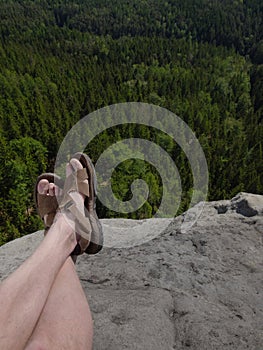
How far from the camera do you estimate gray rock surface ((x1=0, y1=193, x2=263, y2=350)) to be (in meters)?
3.45

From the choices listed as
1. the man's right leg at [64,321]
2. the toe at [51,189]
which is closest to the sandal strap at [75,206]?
the toe at [51,189]

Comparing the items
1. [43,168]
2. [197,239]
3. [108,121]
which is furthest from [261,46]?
[197,239]

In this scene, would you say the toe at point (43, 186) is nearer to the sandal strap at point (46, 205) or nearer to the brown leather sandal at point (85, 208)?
the sandal strap at point (46, 205)

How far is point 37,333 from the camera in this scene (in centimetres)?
263

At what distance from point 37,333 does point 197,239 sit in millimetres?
3034

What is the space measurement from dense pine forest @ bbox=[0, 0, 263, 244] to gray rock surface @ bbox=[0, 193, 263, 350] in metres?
16.2

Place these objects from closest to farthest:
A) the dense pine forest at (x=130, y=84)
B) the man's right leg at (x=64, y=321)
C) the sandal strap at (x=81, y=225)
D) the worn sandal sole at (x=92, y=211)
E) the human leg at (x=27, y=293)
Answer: the human leg at (x=27, y=293) < the man's right leg at (x=64, y=321) < the sandal strap at (x=81, y=225) < the worn sandal sole at (x=92, y=211) < the dense pine forest at (x=130, y=84)

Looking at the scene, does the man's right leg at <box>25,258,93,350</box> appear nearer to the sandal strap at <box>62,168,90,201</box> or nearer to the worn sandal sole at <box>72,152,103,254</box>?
the worn sandal sole at <box>72,152,103,254</box>

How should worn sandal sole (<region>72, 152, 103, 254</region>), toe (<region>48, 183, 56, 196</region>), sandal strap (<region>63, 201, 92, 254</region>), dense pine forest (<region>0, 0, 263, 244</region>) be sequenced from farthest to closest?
dense pine forest (<region>0, 0, 263, 244</region>) → toe (<region>48, 183, 56, 196</region>) → worn sandal sole (<region>72, 152, 103, 254</region>) → sandal strap (<region>63, 201, 92, 254</region>)

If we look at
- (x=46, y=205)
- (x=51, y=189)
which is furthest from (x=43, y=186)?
(x=46, y=205)

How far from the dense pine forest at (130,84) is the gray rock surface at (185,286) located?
53.1ft

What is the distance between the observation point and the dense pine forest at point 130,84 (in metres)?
28.6

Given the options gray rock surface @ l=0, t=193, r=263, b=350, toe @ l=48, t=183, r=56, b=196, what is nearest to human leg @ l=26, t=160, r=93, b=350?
gray rock surface @ l=0, t=193, r=263, b=350

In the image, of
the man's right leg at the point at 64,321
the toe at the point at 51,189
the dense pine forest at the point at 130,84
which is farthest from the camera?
the dense pine forest at the point at 130,84
